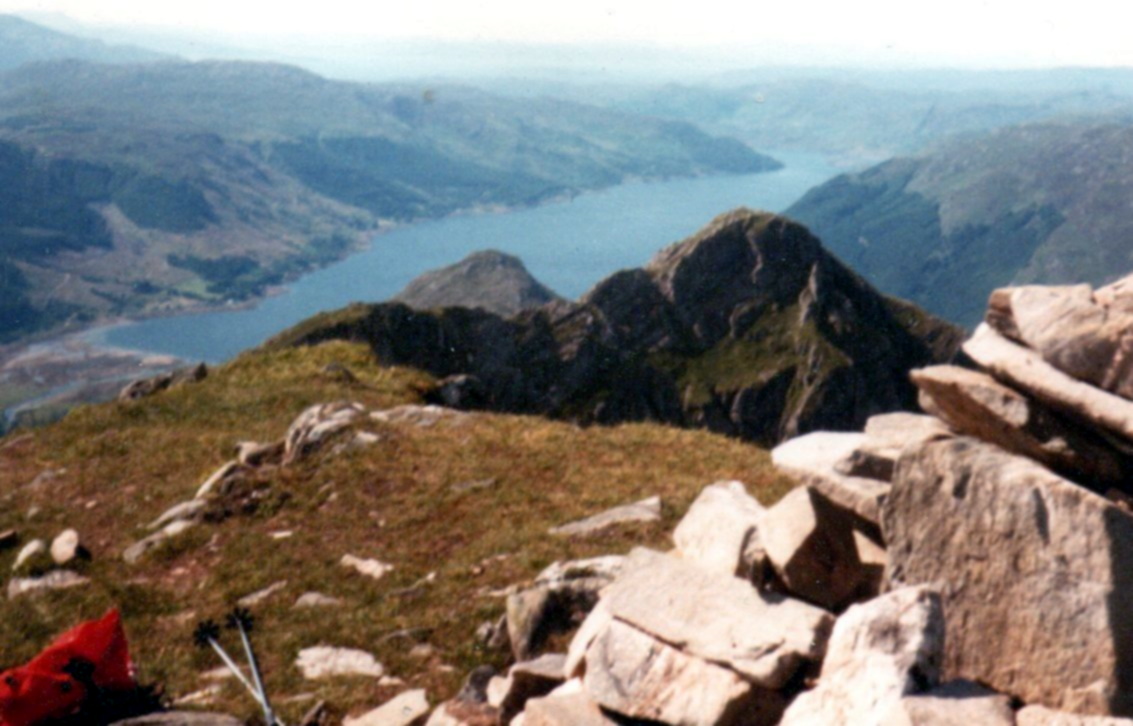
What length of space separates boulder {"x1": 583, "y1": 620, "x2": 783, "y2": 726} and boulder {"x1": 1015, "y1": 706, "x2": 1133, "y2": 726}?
2.53 m

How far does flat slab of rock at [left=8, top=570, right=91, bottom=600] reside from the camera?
1980cm

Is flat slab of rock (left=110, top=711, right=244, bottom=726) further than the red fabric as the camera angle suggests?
Yes

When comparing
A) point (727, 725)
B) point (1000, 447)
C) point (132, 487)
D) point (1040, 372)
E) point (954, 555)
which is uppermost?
point (1040, 372)

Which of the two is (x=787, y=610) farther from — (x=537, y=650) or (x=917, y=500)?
(x=537, y=650)

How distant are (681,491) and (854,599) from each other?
30.5 feet

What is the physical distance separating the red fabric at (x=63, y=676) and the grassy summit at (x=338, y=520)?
4.57 ft

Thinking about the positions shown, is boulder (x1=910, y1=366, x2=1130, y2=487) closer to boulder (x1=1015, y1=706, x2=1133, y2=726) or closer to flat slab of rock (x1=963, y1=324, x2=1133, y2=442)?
flat slab of rock (x1=963, y1=324, x2=1133, y2=442)

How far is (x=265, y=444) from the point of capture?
2745 cm

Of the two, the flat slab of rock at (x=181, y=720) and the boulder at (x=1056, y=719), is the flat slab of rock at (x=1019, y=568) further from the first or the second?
the flat slab of rock at (x=181, y=720)

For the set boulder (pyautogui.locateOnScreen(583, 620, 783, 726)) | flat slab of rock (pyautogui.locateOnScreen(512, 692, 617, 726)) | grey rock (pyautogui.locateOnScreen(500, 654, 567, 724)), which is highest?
boulder (pyautogui.locateOnScreen(583, 620, 783, 726))

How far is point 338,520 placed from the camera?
22.0m

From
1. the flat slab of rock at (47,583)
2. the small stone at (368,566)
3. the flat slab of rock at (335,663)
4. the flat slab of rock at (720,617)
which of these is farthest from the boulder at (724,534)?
the flat slab of rock at (47,583)

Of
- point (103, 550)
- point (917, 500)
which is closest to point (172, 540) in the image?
point (103, 550)

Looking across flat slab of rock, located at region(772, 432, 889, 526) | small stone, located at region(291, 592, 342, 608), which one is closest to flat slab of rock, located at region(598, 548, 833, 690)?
flat slab of rock, located at region(772, 432, 889, 526)
